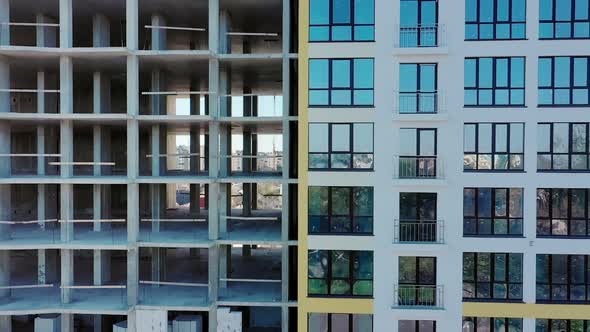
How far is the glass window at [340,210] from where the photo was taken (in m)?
14.7

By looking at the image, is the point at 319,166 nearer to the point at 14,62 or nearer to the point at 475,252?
the point at 475,252

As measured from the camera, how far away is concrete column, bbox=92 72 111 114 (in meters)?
16.8

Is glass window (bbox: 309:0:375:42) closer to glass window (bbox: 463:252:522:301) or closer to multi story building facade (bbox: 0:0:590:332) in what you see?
multi story building facade (bbox: 0:0:590:332)

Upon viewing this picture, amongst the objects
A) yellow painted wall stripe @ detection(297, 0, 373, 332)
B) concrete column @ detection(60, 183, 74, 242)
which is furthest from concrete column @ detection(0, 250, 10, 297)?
yellow painted wall stripe @ detection(297, 0, 373, 332)

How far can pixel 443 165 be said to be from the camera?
14484 mm

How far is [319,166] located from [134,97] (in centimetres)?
739

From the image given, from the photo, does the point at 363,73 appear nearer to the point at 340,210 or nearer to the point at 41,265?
the point at 340,210

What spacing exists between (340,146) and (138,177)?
7.73m

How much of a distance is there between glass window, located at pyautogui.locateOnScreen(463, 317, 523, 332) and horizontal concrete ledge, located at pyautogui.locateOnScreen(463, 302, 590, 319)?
0.26 metres

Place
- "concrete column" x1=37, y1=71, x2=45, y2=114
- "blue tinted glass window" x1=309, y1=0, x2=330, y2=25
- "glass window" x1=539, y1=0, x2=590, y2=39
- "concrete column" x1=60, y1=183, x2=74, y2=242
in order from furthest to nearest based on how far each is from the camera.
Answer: "concrete column" x1=37, y1=71, x2=45, y2=114
"concrete column" x1=60, y1=183, x2=74, y2=242
"blue tinted glass window" x1=309, y1=0, x2=330, y2=25
"glass window" x1=539, y1=0, x2=590, y2=39

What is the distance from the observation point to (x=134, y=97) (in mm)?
15203

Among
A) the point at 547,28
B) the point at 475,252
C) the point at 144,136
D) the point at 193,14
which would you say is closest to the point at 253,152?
the point at 144,136

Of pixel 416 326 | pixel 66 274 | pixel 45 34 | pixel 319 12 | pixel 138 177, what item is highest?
pixel 319 12

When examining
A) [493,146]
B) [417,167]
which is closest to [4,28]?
[417,167]
